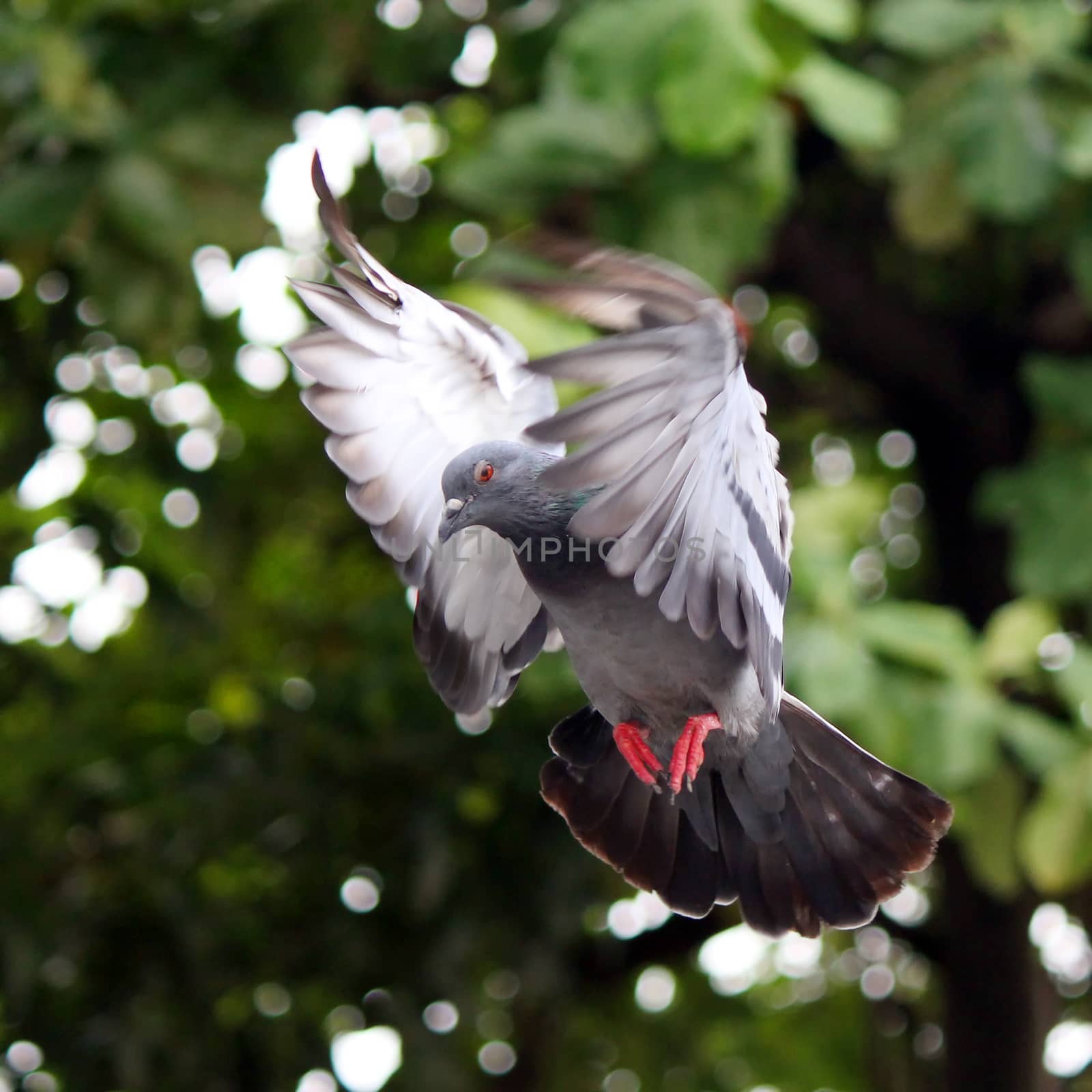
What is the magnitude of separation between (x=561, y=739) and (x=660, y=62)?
192 centimetres

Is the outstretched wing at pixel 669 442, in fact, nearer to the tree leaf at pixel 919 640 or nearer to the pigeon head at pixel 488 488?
the pigeon head at pixel 488 488

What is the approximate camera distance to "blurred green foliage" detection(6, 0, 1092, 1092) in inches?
168

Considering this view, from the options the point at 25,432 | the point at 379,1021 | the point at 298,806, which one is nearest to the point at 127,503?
the point at 25,432

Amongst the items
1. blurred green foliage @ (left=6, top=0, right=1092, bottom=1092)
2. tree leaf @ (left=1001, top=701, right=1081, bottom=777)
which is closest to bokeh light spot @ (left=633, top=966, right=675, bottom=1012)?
blurred green foliage @ (left=6, top=0, right=1092, bottom=1092)

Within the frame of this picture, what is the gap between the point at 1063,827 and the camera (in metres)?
4.15

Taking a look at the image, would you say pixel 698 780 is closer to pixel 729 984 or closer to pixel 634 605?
pixel 634 605

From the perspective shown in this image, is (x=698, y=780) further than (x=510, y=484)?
Yes

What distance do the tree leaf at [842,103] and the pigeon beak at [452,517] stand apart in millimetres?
2231

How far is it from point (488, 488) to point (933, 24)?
3026mm

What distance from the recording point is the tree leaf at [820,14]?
3.62 meters

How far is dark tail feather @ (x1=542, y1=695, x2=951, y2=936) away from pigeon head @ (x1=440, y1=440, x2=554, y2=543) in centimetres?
55

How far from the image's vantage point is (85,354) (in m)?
6.10

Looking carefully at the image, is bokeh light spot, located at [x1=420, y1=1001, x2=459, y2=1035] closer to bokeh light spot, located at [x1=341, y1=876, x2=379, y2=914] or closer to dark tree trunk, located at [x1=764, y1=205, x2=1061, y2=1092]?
bokeh light spot, located at [x1=341, y1=876, x2=379, y2=914]

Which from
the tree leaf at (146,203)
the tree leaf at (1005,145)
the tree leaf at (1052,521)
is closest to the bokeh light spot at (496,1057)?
the tree leaf at (1052,521)
